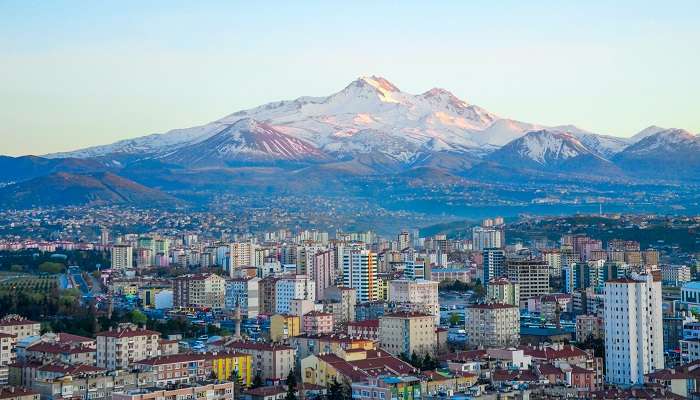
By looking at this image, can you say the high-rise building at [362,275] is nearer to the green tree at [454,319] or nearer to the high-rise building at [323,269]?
the high-rise building at [323,269]

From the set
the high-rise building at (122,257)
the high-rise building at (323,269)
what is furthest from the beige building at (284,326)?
the high-rise building at (122,257)

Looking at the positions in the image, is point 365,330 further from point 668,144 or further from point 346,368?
point 668,144

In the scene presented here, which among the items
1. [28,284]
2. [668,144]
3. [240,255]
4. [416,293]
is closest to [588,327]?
[416,293]

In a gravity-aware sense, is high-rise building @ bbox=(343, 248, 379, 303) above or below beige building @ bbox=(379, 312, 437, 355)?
above

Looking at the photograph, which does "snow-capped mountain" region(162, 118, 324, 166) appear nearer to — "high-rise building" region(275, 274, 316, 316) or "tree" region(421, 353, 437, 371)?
"high-rise building" region(275, 274, 316, 316)

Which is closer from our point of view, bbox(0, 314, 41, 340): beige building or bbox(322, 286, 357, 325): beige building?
bbox(0, 314, 41, 340): beige building

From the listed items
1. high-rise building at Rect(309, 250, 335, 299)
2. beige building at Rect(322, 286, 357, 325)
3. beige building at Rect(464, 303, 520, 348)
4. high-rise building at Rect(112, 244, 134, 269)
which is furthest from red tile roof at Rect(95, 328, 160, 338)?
high-rise building at Rect(112, 244, 134, 269)

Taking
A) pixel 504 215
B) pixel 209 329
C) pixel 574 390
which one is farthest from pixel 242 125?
pixel 574 390
